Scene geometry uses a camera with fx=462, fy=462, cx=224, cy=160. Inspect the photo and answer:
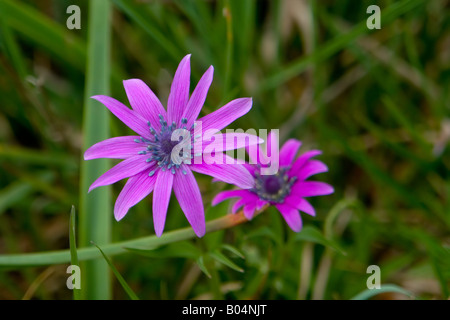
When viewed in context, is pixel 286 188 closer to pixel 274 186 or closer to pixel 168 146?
pixel 274 186

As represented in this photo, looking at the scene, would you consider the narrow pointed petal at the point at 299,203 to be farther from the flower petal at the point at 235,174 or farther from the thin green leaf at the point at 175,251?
the thin green leaf at the point at 175,251

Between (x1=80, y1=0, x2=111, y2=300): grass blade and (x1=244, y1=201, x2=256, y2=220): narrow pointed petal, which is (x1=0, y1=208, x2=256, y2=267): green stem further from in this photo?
(x1=80, y1=0, x2=111, y2=300): grass blade

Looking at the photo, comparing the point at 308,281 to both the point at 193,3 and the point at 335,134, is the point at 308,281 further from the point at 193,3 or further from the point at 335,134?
the point at 193,3

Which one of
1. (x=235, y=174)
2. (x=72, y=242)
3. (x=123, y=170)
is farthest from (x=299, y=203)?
(x=72, y=242)

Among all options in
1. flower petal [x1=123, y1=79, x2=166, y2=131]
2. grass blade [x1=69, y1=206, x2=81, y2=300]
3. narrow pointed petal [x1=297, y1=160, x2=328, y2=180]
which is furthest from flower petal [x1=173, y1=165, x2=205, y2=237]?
narrow pointed petal [x1=297, y1=160, x2=328, y2=180]
